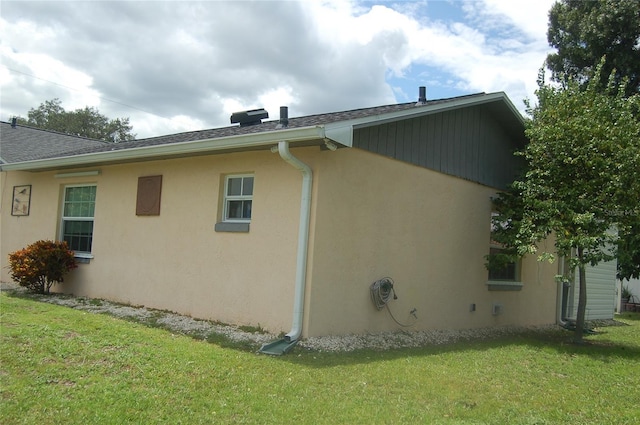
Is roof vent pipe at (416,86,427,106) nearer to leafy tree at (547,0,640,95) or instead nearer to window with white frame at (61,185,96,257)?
window with white frame at (61,185,96,257)

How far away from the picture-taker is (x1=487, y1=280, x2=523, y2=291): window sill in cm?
1145

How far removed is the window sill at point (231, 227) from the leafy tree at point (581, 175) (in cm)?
489

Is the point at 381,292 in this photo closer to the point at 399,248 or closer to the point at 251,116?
the point at 399,248

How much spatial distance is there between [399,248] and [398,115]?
7.53ft

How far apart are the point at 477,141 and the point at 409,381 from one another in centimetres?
662

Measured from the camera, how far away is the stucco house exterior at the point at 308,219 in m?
7.74

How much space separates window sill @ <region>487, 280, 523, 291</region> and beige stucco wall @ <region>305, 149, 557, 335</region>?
5.4 inches

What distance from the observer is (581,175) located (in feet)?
30.3

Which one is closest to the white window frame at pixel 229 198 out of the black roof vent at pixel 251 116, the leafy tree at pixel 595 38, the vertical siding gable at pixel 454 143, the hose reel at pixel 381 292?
the vertical siding gable at pixel 454 143

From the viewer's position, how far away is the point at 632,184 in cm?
877

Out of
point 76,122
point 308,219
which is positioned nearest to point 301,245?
point 308,219

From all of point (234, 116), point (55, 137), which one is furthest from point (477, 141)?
point (55, 137)

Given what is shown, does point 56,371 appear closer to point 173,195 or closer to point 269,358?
point 269,358

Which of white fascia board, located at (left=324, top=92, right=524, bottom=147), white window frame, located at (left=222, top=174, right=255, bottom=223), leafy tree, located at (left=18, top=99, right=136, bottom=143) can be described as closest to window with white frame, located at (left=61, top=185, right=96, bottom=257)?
white window frame, located at (left=222, top=174, right=255, bottom=223)
